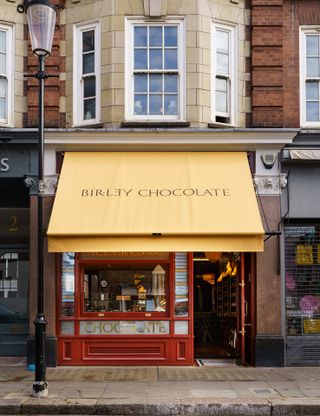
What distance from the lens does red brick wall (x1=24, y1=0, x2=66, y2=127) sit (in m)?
13.7

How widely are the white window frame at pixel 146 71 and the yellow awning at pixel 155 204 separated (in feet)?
2.51

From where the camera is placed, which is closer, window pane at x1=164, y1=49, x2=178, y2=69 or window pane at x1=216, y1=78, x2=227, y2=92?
window pane at x1=164, y1=49, x2=178, y2=69

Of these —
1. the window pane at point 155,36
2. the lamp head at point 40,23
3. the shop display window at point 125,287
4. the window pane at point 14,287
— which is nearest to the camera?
the lamp head at point 40,23

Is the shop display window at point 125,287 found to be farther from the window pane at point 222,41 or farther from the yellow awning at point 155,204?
the window pane at point 222,41

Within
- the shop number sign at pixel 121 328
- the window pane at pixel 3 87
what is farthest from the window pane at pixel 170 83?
the shop number sign at pixel 121 328

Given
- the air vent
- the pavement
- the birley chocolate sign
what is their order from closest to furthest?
the pavement
the birley chocolate sign
the air vent

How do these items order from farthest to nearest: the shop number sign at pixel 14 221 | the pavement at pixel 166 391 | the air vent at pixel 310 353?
the shop number sign at pixel 14 221, the air vent at pixel 310 353, the pavement at pixel 166 391

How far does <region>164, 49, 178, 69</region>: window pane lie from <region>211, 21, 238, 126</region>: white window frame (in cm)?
77

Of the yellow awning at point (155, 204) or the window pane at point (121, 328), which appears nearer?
the yellow awning at point (155, 204)

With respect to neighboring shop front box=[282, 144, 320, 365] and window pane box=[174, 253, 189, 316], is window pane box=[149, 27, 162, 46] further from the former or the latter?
window pane box=[174, 253, 189, 316]

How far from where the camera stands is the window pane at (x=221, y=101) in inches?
549

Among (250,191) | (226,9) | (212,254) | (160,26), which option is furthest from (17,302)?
(226,9)

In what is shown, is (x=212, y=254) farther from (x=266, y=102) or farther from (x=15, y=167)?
(x=15, y=167)

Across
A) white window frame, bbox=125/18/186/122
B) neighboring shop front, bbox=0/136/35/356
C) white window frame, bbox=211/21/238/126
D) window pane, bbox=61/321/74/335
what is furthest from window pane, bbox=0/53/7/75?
window pane, bbox=61/321/74/335
